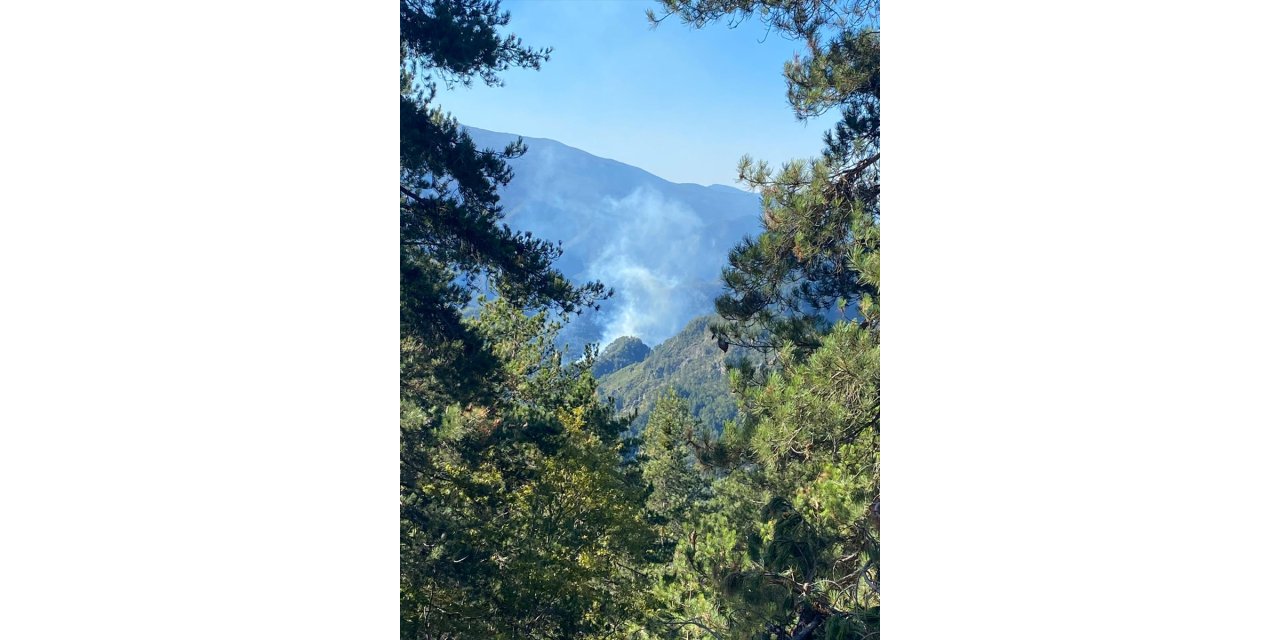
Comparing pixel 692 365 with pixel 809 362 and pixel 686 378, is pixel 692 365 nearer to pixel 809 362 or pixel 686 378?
pixel 686 378

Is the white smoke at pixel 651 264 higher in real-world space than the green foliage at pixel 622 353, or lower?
higher

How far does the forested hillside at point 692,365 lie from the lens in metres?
2.73

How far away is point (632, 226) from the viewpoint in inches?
112

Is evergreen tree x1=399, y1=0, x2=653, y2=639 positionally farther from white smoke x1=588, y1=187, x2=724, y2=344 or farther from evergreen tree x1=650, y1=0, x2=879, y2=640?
evergreen tree x1=650, y1=0, x2=879, y2=640

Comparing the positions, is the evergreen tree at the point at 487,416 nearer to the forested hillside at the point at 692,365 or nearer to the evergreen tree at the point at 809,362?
the forested hillside at the point at 692,365

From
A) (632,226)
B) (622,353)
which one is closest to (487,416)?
(622,353)

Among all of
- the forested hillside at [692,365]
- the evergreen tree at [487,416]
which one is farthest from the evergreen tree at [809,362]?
the evergreen tree at [487,416]

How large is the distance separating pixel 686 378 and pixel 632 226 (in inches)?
22.1

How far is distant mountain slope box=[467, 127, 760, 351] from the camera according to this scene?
279 cm
